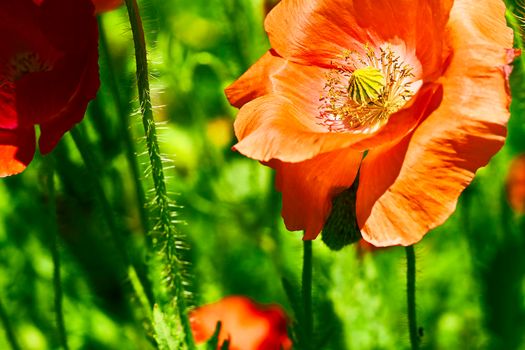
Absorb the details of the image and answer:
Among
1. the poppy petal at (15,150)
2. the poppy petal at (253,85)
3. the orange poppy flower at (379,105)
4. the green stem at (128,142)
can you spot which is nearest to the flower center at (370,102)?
the orange poppy flower at (379,105)

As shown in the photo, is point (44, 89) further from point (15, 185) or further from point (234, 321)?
point (15, 185)

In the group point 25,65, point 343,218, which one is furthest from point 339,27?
point 25,65

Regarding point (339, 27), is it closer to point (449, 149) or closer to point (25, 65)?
point (449, 149)

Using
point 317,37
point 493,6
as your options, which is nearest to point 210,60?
point 317,37

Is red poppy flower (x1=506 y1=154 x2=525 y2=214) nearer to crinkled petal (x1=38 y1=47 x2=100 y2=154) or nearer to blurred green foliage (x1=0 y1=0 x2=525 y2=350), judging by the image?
blurred green foliage (x1=0 y1=0 x2=525 y2=350)

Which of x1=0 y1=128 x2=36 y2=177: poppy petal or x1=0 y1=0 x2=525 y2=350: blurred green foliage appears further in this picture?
x1=0 y1=0 x2=525 y2=350: blurred green foliage

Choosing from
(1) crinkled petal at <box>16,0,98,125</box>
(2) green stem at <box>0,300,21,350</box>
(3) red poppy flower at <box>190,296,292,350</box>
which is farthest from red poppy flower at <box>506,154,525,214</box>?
(1) crinkled petal at <box>16,0,98,125</box>
